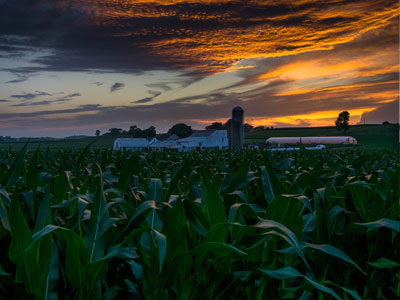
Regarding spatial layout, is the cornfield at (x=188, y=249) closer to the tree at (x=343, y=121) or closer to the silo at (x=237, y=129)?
the silo at (x=237, y=129)

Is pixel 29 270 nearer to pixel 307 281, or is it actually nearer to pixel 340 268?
pixel 307 281

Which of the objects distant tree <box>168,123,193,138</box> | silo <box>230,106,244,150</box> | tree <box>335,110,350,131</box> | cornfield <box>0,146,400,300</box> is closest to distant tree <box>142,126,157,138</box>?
distant tree <box>168,123,193,138</box>

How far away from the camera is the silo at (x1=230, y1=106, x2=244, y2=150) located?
53.2ft

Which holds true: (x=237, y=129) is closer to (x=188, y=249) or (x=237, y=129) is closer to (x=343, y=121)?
(x=188, y=249)

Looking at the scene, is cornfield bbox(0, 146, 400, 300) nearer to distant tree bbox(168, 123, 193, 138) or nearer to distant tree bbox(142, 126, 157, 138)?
distant tree bbox(142, 126, 157, 138)

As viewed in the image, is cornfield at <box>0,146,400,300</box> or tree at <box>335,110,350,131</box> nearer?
cornfield at <box>0,146,400,300</box>

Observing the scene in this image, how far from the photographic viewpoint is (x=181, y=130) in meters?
114

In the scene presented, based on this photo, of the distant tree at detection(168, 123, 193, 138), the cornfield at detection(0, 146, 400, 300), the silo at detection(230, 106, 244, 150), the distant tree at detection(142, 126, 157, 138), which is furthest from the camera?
the distant tree at detection(168, 123, 193, 138)

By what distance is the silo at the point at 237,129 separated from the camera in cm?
1620

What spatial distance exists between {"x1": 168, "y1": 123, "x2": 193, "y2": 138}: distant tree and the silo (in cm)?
9568

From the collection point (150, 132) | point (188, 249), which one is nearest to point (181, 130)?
point (150, 132)

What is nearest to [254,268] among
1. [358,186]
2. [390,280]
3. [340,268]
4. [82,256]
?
[340,268]

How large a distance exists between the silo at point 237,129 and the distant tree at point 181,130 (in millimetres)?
95681

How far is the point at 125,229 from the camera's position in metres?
1.23
